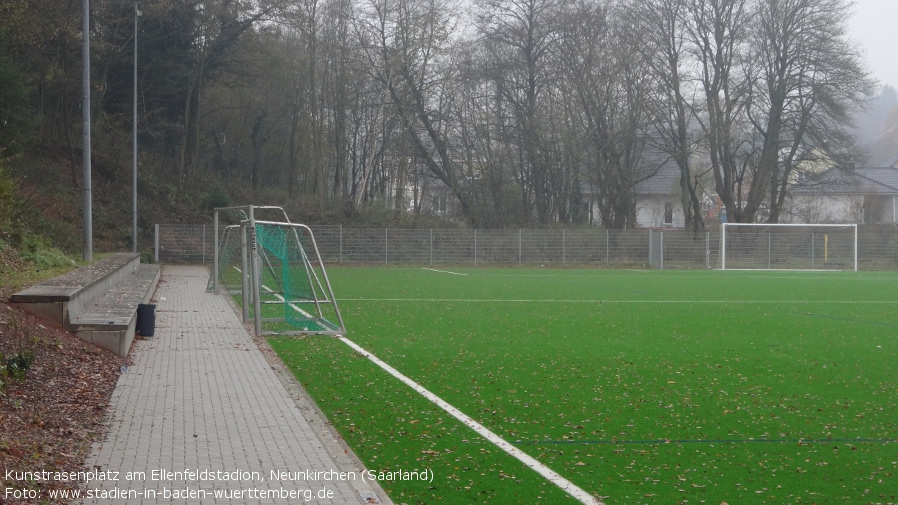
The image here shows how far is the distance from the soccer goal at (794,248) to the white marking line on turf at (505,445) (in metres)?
37.2

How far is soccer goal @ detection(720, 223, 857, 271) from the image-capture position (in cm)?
4459

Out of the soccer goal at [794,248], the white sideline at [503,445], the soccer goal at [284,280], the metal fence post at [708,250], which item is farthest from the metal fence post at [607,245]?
the white sideline at [503,445]

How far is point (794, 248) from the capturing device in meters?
44.9

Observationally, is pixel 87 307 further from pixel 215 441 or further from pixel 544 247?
pixel 544 247

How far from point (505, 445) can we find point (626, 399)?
8.12 feet

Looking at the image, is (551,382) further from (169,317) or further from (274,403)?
(169,317)

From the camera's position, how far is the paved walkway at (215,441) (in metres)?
5.60

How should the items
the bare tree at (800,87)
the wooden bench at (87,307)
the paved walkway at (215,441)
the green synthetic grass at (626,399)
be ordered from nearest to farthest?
the paved walkway at (215,441), the green synthetic grass at (626,399), the wooden bench at (87,307), the bare tree at (800,87)

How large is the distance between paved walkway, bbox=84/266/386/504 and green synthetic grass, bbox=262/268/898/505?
0.38 m

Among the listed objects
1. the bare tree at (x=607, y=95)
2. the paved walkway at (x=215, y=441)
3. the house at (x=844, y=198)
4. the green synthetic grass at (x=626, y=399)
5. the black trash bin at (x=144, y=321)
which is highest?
the bare tree at (x=607, y=95)

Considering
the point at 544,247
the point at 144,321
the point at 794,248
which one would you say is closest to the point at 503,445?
the point at 144,321

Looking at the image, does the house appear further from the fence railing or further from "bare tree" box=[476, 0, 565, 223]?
"bare tree" box=[476, 0, 565, 223]

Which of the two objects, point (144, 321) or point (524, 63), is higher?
point (524, 63)

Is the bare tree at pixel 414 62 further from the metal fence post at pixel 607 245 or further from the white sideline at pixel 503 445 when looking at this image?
the white sideline at pixel 503 445
